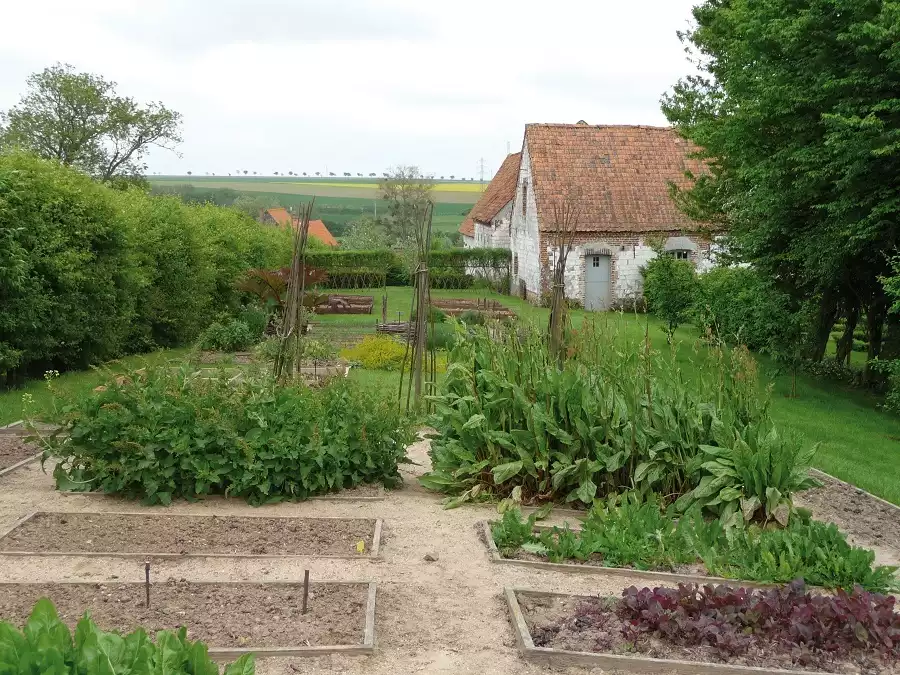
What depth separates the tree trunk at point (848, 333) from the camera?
14.3 meters

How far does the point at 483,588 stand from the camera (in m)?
4.99

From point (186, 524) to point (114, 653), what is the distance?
3114 millimetres

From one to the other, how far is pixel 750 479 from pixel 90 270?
9966 millimetres

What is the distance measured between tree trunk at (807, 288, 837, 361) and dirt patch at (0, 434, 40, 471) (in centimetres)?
1118

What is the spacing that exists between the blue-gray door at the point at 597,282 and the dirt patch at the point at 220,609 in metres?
23.6

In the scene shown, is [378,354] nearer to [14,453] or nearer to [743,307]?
[743,307]

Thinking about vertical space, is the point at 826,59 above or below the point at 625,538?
above

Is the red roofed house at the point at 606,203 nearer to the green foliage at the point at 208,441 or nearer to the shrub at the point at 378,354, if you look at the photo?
the shrub at the point at 378,354

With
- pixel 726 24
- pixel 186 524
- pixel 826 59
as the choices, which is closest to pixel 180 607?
pixel 186 524

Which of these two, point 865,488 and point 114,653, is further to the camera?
point 865,488

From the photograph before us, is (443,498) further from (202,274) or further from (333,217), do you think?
(333,217)

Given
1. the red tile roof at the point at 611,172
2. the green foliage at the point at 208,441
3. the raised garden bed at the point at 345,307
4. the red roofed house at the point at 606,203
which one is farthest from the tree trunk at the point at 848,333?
the raised garden bed at the point at 345,307

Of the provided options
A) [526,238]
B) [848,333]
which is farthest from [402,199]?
[848,333]

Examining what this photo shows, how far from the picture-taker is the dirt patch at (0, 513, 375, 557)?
5.40 meters
